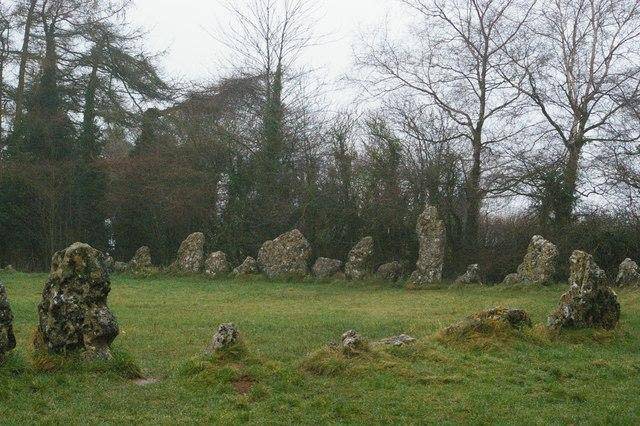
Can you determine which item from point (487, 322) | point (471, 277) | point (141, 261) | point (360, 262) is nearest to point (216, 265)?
point (141, 261)

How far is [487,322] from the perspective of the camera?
12352 millimetres

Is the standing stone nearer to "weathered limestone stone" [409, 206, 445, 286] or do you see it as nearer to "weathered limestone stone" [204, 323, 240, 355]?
"weathered limestone stone" [409, 206, 445, 286]

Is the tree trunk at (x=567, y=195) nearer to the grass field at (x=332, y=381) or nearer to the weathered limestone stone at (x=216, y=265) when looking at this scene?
the weathered limestone stone at (x=216, y=265)

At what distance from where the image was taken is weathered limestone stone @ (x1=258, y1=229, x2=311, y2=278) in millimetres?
28750

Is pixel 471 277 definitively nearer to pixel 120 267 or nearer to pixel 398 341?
pixel 120 267

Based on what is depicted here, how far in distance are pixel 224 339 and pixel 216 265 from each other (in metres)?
19.8

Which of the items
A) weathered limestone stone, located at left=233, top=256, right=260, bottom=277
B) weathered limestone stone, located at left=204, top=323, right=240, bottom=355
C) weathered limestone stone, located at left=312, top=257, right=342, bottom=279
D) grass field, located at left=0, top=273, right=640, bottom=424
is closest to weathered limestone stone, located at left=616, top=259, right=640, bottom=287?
grass field, located at left=0, top=273, right=640, bottom=424

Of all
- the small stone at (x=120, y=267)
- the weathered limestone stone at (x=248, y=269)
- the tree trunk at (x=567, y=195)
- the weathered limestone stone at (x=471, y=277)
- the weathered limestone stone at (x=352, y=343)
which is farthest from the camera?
the small stone at (x=120, y=267)

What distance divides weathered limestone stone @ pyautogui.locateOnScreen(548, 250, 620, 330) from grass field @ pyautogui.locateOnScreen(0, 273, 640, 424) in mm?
334

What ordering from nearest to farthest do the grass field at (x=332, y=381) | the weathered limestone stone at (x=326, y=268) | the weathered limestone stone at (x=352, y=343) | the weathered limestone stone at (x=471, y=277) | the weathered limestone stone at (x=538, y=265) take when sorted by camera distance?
the grass field at (x=332, y=381), the weathered limestone stone at (x=352, y=343), the weathered limestone stone at (x=538, y=265), the weathered limestone stone at (x=471, y=277), the weathered limestone stone at (x=326, y=268)

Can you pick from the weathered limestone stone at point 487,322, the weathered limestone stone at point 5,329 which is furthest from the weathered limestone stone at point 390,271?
Answer: the weathered limestone stone at point 5,329

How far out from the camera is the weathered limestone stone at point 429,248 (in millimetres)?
26756

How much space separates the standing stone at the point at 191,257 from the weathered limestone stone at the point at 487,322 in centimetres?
1901

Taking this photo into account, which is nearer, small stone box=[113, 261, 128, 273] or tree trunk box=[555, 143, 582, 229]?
tree trunk box=[555, 143, 582, 229]
